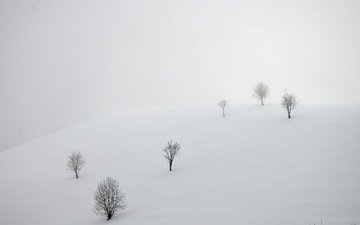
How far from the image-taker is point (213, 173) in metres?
40.6

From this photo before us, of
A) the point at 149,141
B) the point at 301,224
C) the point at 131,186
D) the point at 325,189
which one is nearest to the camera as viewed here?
the point at 301,224

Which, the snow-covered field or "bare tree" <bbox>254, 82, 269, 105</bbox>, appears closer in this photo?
the snow-covered field

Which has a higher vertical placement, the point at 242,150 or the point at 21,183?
the point at 242,150

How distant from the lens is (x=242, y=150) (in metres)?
47.0

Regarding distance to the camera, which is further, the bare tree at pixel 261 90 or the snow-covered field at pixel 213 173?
the bare tree at pixel 261 90

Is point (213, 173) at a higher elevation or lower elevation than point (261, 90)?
lower

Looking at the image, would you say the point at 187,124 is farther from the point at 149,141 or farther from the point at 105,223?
the point at 105,223

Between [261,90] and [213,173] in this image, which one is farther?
[261,90]

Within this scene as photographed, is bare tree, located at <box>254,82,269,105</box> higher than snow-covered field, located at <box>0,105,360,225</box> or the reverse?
higher

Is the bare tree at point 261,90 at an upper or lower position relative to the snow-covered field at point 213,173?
upper

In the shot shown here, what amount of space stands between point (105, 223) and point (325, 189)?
92.3ft

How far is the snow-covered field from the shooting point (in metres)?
27.7

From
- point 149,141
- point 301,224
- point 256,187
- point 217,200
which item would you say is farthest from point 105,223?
point 149,141

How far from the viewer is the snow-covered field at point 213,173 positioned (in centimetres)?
2773
